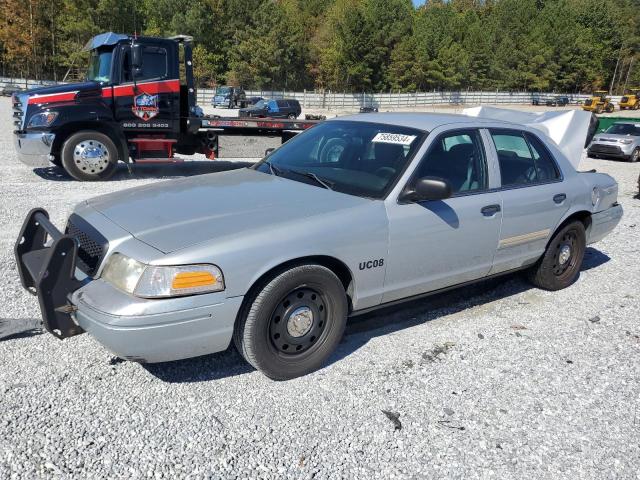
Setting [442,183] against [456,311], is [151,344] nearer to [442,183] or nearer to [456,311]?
[442,183]

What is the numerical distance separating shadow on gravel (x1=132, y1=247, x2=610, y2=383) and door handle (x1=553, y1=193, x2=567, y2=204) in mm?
965

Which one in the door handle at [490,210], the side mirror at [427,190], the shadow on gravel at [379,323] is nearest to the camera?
the shadow on gravel at [379,323]

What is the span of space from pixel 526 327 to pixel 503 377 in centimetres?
97

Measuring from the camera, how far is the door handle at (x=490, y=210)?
167 inches

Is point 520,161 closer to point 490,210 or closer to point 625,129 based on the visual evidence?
point 490,210

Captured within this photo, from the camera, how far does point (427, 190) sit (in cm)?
368

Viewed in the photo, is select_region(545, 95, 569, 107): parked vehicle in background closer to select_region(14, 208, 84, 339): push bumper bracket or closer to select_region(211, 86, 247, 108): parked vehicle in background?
select_region(211, 86, 247, 108): parked vehicle in background

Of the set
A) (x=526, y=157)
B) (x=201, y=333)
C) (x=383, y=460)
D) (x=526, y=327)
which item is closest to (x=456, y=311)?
(x=526, y=327)

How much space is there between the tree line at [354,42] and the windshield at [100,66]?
53367 millimetres

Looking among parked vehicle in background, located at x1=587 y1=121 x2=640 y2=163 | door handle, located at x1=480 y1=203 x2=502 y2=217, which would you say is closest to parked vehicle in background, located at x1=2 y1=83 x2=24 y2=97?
parked vehicle in background, located at x1=587 y1=121 x2=640 y2=163

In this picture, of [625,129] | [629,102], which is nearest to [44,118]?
[625,129]

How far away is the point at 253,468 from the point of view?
2.70 m

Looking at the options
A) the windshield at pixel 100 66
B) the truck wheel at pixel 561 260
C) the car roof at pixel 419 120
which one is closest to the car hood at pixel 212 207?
the car roof at pixel 419 120

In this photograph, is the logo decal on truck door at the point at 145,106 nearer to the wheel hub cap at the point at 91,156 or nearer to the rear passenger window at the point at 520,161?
the wheel hub cap at the point at 91,156
